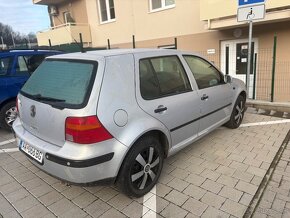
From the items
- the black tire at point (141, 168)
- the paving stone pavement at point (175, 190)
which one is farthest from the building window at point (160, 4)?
the black tire at point (141, 168)

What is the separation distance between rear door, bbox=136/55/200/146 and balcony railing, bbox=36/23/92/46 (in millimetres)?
11874

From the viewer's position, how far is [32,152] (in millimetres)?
2732

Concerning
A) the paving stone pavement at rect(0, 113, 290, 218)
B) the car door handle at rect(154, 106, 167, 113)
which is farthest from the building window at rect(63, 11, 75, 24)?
the car door handle at rect(154, 106, 167, 113)

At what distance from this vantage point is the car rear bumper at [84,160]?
7.60 feet

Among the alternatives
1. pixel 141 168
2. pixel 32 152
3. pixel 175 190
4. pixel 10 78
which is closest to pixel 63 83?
pixel 32 152

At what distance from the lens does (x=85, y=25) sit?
14.6 metres

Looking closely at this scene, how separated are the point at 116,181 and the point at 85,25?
13.6 m

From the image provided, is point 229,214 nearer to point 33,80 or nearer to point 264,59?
point 33,80

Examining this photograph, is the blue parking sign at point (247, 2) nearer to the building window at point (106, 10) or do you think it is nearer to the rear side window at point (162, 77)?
the rear side window at point (162, 77)

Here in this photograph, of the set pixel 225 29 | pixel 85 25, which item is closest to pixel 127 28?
pixel 85 25

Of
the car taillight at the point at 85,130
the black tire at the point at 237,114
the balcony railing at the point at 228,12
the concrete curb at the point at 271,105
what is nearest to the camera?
the car taillight at the point at 85,130

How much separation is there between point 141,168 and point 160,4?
9585mm

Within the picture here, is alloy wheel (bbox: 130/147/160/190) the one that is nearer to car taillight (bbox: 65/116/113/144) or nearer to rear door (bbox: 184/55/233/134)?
car taillight (bbox: 65/116/113/144)

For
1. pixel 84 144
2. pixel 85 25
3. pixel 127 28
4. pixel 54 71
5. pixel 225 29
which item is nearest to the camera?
pixel 84 144
